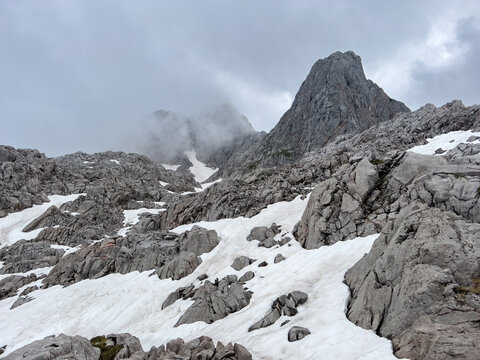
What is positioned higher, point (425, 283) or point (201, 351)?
point (425, 283)

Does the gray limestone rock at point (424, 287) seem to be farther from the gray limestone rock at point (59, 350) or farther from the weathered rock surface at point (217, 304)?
the gray limestone rock at point (59, 350)

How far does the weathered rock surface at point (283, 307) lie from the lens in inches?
773

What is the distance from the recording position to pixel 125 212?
8194cm

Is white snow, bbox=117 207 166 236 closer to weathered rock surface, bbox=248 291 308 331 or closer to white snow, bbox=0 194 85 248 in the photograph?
white snow, bbox=0 194 85 248

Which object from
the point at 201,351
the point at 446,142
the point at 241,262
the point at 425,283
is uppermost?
the point at 446,142

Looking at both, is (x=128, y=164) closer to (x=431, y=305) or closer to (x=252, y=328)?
(x=252, y=328)

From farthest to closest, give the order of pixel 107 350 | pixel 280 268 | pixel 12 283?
pixel 12 283, pixel 280 268, pixel 107 350

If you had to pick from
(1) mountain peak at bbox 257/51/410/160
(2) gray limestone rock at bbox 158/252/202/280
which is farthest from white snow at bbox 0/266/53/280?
(1) mountain peak at bbox 257/51/410/160

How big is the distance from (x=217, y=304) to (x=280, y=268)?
6609mm

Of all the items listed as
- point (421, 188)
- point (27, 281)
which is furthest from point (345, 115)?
point (27, 281)

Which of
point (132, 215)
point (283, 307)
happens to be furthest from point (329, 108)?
point (283, 307)

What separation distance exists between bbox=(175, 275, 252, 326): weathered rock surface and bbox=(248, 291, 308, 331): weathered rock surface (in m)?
3.69

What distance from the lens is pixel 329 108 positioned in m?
133

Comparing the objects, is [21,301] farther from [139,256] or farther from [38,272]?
[139,256]
